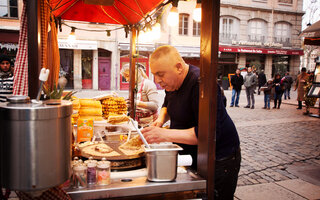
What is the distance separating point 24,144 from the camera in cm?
104

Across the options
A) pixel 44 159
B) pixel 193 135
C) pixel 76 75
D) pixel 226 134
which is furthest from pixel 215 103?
pixel 76 75

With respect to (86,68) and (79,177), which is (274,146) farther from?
(86,68)

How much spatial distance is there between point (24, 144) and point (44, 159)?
0.34ft

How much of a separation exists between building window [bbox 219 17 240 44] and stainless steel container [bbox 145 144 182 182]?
81.0ft

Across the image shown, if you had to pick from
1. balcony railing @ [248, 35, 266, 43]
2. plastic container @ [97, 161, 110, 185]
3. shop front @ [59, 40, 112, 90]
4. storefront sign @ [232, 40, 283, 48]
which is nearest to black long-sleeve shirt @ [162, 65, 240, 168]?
plastic container @ [97, 161, 110, 185]

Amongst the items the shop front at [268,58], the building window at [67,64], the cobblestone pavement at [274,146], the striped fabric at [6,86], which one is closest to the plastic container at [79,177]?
the cobblestone pavement at [274,146]

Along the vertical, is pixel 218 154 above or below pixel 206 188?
above

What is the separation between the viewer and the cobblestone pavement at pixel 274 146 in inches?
189

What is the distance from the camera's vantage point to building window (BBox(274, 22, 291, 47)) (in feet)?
88.1

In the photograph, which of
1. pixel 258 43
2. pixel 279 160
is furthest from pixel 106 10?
pixel 258 43

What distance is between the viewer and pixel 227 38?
24875 mm

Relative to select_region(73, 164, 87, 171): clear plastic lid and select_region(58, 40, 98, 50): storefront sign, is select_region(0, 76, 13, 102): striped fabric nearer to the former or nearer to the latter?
select_region(73, 164, 87, 171): clear plastic lid

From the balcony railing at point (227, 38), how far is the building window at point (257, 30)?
74.4 inches

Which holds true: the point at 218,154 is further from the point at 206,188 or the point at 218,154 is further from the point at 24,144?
the point at 24,144
